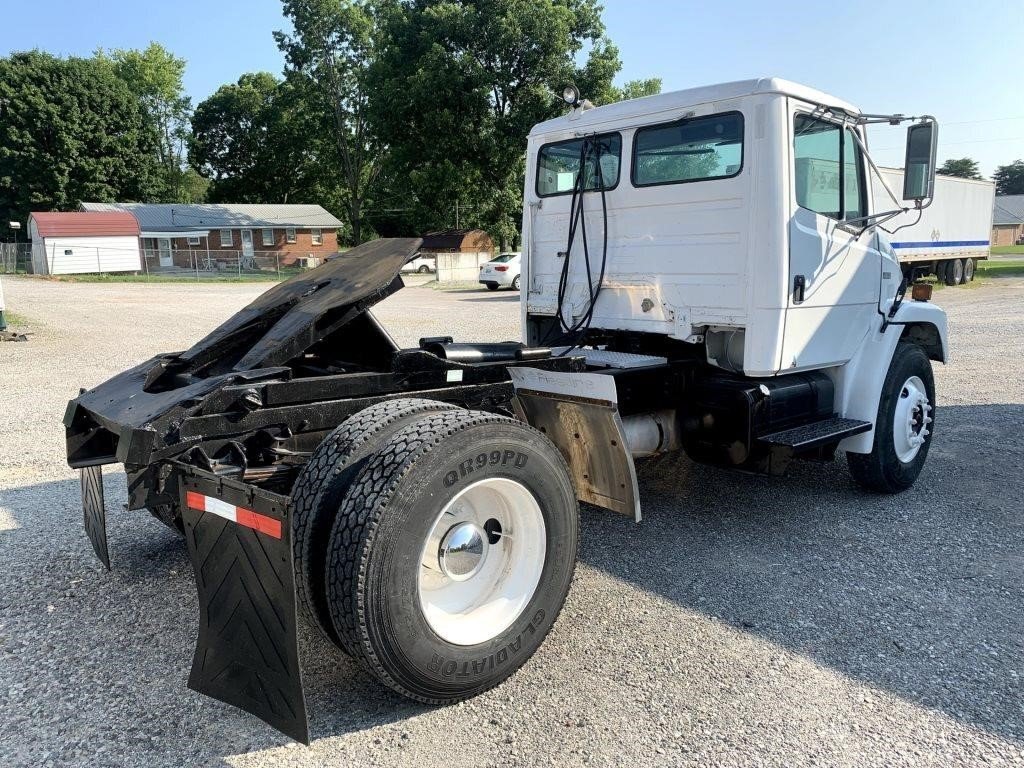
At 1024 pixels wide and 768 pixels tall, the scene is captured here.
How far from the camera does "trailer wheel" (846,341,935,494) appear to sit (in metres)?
5.45

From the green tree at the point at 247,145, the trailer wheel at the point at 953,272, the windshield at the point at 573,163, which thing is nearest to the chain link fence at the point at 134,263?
the green tree at the point at 247,145

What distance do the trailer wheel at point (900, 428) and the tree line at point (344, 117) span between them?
102ft

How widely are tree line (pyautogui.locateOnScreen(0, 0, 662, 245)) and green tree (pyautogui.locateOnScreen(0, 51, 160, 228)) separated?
10cm

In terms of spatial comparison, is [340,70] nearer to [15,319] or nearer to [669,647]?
[15,319]

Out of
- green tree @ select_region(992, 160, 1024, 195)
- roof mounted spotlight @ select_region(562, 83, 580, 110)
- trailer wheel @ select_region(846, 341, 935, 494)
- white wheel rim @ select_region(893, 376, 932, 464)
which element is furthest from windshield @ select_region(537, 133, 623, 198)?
green tree @ select_region(992, 160, 1024, 195)

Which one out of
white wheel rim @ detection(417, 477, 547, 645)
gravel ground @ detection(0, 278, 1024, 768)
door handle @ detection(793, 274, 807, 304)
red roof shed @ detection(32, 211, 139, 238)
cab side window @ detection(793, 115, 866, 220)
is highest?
red roof shed @ detection(32, 211, 139, 238)

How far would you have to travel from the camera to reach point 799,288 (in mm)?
4730

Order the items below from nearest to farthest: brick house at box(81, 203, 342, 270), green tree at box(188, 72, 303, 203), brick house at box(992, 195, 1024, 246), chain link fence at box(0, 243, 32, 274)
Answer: chain link fence at box(0, 243, 32, 274)
brick house at box(81, 203, 342, 270)
green tree at box(188, 72, 303, 203)
brick house at box(992, 195, 1024, 246)

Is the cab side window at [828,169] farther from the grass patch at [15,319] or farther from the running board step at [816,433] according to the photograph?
the grass patch at [15,319]

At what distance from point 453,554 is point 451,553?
1 centimetres

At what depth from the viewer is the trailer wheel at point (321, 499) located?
9.43ft

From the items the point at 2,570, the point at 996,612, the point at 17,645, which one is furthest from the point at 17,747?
the point at 996,612

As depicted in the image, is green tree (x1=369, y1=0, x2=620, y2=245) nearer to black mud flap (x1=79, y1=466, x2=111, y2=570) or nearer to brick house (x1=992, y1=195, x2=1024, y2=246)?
black mud flap (x1=79, y1=466, x2=111, y2=570)

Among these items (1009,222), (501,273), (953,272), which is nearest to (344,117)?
(501,273)
